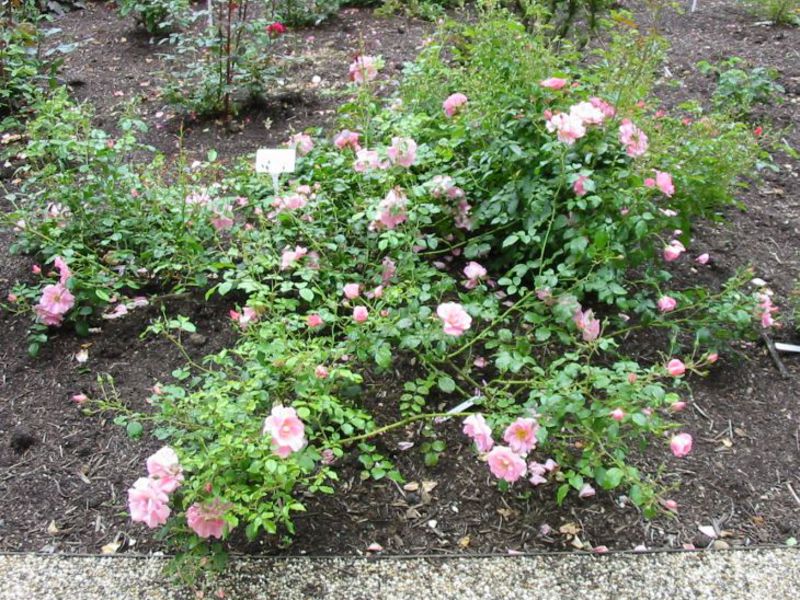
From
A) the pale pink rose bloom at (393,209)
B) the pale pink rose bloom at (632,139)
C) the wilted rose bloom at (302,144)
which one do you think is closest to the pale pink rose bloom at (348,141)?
the wilted rose bloom at (302,144)

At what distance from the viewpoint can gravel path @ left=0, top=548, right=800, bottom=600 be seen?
172 centimetres

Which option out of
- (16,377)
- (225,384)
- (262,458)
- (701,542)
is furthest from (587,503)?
(16,377)

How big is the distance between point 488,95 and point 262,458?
1508 mm

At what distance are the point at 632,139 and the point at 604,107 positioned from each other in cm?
17

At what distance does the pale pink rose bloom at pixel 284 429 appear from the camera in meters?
1.59

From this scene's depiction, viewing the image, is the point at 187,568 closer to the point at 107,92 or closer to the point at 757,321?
the point at 757,321

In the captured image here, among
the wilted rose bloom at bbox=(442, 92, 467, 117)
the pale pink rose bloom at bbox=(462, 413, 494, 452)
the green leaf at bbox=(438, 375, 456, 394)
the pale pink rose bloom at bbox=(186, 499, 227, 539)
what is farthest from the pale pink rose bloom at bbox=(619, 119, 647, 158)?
the pale pink rose bloom at bbox=(186, 499, 227, 539)

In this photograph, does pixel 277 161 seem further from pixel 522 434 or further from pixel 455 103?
pixel 522 434

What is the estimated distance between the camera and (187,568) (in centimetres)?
168

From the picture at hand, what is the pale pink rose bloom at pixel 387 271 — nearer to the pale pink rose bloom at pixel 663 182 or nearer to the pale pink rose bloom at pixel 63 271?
the pale pink rose bloom at pixel 663 182

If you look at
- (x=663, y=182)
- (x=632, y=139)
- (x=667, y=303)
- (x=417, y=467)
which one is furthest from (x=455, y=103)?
(x=417, y=467)

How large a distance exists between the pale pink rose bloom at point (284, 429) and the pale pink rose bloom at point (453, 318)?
1.61 feet

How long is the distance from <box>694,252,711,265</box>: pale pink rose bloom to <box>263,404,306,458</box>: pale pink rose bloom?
5.52 ft

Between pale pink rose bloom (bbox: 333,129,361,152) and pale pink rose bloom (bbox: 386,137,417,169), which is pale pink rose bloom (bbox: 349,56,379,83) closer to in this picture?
pale pink rose bloom (bbox: 333,129,361,152)
